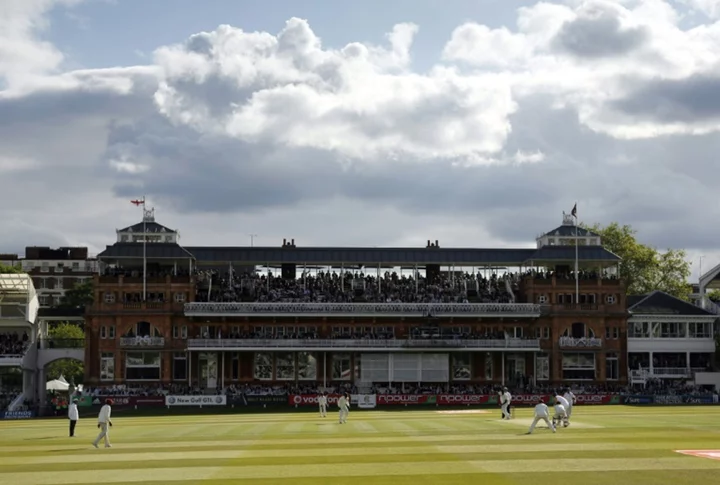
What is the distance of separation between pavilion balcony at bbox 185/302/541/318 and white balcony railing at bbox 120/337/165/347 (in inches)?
121

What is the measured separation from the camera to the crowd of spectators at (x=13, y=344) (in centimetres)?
8012

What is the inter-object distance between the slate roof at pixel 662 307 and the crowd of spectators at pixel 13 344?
49501mm

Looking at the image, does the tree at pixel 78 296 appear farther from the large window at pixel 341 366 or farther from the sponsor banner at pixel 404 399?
the sponsor banner at pixel 404 399

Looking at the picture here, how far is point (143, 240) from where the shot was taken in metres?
88.8

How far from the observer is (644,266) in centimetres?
11500

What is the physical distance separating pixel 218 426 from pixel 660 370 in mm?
52409

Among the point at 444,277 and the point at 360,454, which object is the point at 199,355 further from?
the point at 360,454

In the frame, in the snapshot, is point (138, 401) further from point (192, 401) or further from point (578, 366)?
point (578, 366)

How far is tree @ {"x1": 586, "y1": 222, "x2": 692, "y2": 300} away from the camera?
114m

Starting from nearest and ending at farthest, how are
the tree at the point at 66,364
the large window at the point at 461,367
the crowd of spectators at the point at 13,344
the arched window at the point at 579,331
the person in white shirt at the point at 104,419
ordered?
1. the person in white shirt at the point at 104,419
2. the crowd of spectators at the point at 13,344
3. the large window at the point at 461,367
4. the arched window at the point at 579,331
5. the tree at the point at 66,364

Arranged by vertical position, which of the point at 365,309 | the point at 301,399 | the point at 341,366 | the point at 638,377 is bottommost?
the point at 301,399

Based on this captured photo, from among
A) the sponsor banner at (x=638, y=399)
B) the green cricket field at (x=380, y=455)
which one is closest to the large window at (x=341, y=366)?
the sponsor banner at (x=638, y=399)

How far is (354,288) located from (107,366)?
20981 mm

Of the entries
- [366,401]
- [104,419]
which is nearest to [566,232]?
[366,401]
